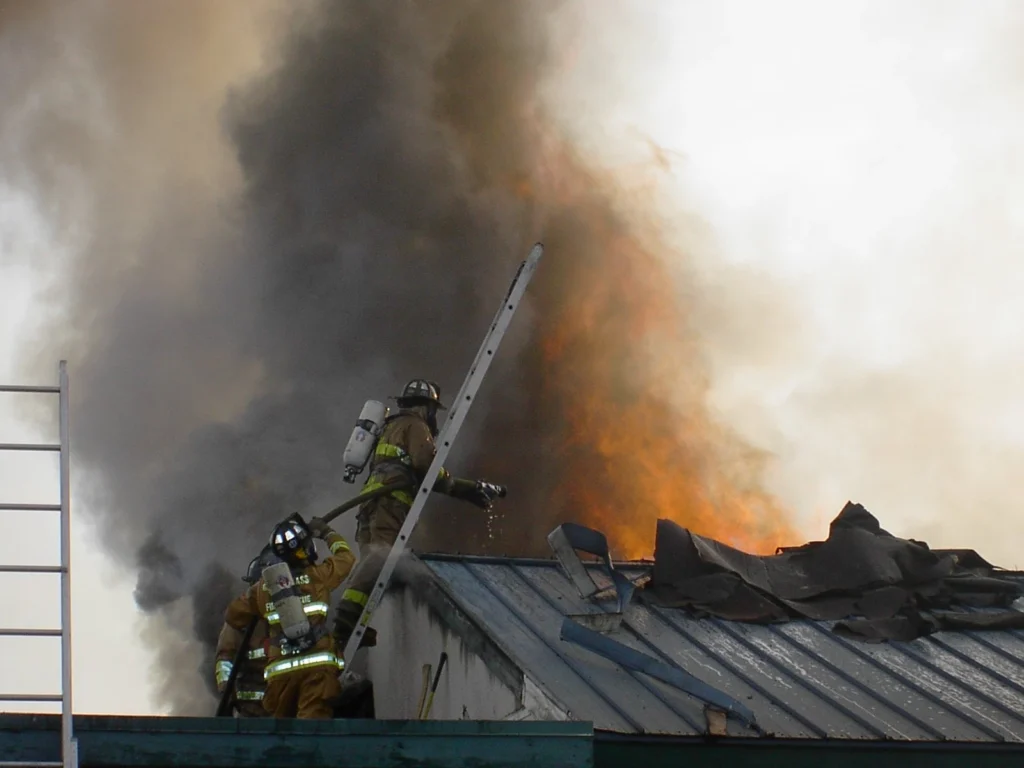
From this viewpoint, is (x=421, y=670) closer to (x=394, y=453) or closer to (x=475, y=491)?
(x=475, y=491)

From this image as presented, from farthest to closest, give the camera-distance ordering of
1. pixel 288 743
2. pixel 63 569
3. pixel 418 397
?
pixel 418 397 → pixel 288 743 → pixel 63 569

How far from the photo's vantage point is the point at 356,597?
29.8ft

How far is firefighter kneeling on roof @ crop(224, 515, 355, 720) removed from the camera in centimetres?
809

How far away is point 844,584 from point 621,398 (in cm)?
768

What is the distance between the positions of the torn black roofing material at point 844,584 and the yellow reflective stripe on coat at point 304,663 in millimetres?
2112

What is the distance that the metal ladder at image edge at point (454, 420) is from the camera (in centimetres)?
875

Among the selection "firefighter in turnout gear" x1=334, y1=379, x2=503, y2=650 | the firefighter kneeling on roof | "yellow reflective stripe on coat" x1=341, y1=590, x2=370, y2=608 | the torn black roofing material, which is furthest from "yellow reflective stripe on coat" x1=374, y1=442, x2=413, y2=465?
the torn black roofing material

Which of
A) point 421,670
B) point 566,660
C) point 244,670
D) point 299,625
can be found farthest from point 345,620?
point 566,660

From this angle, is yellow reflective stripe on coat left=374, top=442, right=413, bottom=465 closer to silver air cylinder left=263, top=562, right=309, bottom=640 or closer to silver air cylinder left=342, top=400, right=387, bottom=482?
silver air cylinder left=342, top=400, right=387, bottom=482

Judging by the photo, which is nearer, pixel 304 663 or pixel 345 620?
pixel 304 663

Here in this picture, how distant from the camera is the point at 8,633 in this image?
4.14 meters

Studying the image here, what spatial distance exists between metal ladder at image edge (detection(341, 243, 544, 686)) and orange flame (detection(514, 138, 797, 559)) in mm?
6657

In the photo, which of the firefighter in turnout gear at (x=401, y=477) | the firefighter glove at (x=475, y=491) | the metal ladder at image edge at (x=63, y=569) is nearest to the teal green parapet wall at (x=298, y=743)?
the metal ladder at image edge at (x=63, y=569)

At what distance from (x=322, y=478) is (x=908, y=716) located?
954 cm
